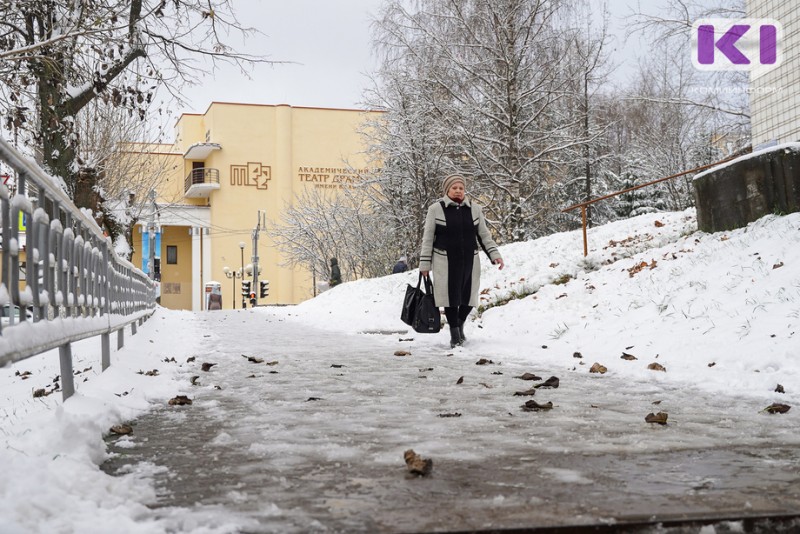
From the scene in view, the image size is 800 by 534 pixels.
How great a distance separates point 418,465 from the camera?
2.79 meters

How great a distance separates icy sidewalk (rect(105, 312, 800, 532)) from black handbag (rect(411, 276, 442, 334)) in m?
2.93

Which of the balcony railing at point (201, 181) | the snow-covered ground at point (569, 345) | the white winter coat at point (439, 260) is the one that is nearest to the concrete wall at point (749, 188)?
the snow-covered ground at point (569, 345)

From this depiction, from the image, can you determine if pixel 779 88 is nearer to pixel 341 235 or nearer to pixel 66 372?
pixel 66 372

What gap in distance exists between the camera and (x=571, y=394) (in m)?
4.95

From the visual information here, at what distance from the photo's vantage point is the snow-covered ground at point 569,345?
2.44m

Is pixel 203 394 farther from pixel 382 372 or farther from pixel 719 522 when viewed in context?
pixel 719 522

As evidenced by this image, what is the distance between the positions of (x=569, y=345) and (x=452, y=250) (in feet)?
→ 5.62

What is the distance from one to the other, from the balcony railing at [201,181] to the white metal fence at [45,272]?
49394 millimetres

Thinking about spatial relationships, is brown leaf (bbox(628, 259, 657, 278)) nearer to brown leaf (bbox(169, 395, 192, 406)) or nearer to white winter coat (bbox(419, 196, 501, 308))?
white winter coat (bbox(419, 196, 501, 308))

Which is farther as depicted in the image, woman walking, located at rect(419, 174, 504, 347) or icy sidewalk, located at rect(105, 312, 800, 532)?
woman walking, located at rect(419, 174, 504, 347)

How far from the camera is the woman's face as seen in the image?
27.9ft

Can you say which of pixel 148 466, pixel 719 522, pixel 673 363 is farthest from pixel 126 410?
pixel 673 363

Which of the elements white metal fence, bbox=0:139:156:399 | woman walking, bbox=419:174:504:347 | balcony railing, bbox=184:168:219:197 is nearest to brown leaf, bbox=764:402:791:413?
white metal fence, bbox=0:139:156:399

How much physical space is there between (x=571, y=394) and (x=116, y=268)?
471cm
